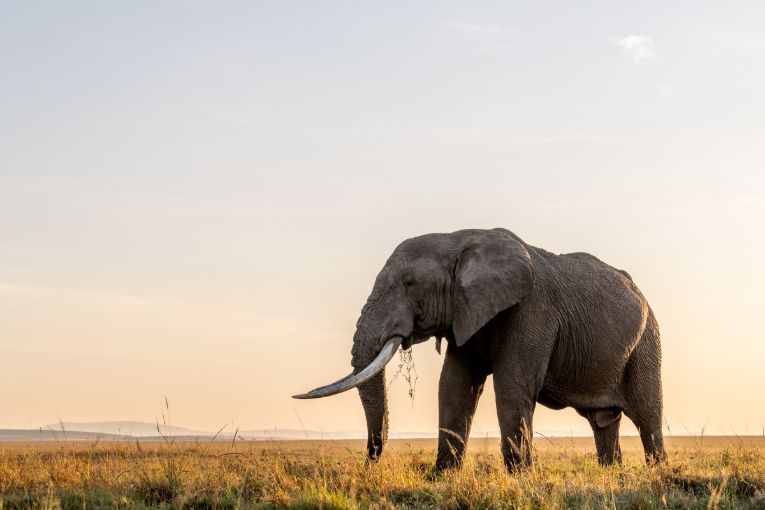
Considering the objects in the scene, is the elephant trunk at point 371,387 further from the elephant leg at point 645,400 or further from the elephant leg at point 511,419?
the elephant leg at point 645,400

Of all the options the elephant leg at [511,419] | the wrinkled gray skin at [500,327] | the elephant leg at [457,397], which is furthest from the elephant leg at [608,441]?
the elephant leg at [511,419]

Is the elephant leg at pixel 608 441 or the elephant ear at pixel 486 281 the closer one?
the elephant ear at pixel 486 281

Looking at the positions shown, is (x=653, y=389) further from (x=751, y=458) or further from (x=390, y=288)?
(x=390, y=288)

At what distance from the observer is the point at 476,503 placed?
923 centimetres

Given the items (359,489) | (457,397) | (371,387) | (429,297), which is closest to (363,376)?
(371,387)

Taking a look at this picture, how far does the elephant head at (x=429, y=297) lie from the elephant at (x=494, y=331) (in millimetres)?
14

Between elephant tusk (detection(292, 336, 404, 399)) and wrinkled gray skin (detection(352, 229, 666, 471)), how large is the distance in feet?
0.50

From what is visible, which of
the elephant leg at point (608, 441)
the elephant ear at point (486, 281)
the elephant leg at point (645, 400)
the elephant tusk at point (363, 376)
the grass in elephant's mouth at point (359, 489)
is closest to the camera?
the grass in elephant's mouth at point (359, 489)

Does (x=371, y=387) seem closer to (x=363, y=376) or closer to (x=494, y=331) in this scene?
(x=363, y=376)

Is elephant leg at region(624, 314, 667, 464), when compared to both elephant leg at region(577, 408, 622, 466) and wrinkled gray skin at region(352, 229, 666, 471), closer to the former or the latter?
wrinkled gray skin at region(352, 229, 666, 471)

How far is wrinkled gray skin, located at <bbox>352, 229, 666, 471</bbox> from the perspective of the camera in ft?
43.6

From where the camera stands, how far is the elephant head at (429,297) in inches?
523

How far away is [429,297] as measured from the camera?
13.5m

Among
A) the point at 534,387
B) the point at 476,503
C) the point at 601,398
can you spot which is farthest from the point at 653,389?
the point at 476,503
